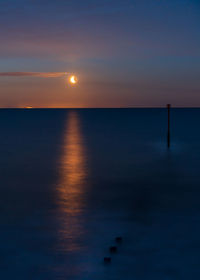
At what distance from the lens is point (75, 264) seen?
1066 cm

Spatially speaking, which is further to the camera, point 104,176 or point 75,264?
point 104,176

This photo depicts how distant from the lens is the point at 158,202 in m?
17.4

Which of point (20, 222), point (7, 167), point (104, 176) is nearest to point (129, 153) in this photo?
point (104, 176)

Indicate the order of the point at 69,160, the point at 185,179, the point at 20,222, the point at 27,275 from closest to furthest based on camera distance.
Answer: the point at 27,275, the point at 20,222, the point at 185,179, the point at 69,160

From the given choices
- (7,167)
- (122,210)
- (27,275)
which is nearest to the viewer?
(27,275)

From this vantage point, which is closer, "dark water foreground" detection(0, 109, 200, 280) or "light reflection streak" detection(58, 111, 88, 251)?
"dark water foreground" detection(0, 109, 200, 280)

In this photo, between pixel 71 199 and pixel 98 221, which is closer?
pixel 98 221

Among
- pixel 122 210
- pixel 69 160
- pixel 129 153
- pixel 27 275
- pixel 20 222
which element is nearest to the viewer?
pixel 27 275

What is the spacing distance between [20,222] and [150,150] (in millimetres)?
26758

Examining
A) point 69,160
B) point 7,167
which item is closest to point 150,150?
point 69,160

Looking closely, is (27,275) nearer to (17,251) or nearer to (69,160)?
(17,251)

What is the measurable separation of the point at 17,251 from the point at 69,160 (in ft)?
68.2

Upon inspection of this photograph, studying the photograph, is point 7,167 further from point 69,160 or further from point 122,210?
point 122,210

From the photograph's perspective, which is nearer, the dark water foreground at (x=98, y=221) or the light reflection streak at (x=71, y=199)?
the dark water foreground at (x=98, y=221)
